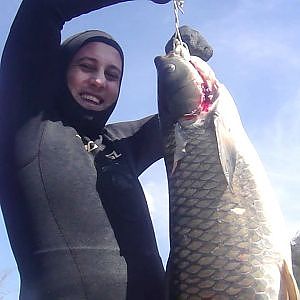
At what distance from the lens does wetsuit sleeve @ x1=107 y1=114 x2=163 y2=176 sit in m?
3.55

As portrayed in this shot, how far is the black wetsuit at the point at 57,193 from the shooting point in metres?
2.91

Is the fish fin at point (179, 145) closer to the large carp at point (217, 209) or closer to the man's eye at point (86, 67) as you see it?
the large carp at point (217, 209)

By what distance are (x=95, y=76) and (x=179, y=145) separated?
658mm

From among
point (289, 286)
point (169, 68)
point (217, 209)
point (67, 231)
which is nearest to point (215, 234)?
point (217, 209)

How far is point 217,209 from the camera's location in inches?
108

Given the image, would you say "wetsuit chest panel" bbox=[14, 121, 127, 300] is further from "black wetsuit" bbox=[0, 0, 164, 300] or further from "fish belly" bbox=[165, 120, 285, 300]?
"fish belly" bbox=[165, 120, 285, 300]

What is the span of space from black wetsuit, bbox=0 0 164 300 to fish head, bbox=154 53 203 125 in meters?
0.35

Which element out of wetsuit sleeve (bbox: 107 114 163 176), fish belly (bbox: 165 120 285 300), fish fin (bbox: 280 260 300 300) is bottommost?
fish fin (bbox: 280 260 300 300)

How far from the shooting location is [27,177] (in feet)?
9.98

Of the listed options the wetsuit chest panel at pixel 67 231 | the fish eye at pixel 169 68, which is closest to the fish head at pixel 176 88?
the fish eye at pixel 169 68

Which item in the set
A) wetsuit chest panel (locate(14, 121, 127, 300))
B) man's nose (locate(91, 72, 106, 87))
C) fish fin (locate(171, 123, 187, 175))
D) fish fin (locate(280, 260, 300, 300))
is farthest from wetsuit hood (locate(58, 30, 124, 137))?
fish fin (locate(280, 260, 300, 300))

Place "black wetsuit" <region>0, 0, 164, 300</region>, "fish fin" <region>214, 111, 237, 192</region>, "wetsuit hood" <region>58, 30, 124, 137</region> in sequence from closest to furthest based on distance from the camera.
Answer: "fish fin" <region>214, 111, 237, 192</region> → "black wetsuit" <region>0, 0, 164, 300</region> → "wetsuit hood" <region>58, 30, 124, 137</region>

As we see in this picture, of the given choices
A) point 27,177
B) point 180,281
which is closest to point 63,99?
point 27,177

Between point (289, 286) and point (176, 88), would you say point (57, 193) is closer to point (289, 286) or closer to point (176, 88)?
point (176, 88)
